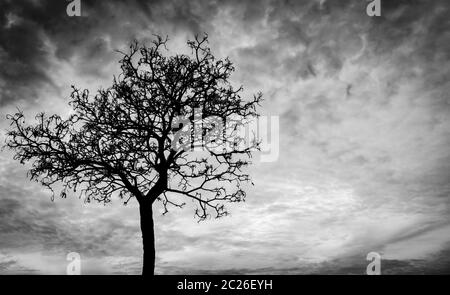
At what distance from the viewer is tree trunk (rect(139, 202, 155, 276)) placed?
1523 centimetres

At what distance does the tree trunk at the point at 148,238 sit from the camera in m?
15.2

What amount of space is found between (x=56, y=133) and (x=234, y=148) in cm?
842

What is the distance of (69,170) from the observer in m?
16.8

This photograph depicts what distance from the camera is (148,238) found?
15.7 metres

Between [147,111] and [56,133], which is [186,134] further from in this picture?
[56,133]
